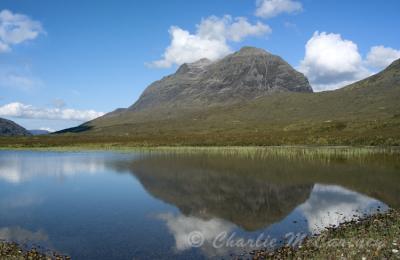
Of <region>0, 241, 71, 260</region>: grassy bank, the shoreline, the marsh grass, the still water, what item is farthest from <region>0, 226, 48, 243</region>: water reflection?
the marsh grass

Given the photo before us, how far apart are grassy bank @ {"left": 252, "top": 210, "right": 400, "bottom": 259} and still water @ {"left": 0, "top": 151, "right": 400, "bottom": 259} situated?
2.11 m

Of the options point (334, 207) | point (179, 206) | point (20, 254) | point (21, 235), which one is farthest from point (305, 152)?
point (20, 254)

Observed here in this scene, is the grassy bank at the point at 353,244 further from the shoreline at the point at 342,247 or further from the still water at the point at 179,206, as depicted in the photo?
the still water at the point at 179,206

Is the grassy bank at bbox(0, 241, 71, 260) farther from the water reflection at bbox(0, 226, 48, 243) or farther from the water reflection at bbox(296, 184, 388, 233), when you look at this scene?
the water reflection at bbox(296, 184, 388, 233)

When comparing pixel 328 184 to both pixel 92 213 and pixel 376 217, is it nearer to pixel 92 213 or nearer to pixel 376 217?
pixel 376 217

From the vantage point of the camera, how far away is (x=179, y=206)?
27.5m

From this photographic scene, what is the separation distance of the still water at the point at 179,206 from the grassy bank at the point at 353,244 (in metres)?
2.11

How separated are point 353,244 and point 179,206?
14.9 meters

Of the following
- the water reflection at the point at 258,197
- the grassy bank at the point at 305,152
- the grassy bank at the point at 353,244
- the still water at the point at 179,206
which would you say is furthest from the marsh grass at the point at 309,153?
the grassy bank at the point at 353,244

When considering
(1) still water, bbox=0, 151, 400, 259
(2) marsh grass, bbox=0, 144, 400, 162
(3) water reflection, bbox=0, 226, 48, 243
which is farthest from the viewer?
(2) marsh grass, bbox=0, 144, 400, 162

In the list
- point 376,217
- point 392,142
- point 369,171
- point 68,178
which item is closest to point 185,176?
point 68,178

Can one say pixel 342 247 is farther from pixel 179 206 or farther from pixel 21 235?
pixel 21 235

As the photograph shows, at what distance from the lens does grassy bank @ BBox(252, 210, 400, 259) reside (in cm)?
1309

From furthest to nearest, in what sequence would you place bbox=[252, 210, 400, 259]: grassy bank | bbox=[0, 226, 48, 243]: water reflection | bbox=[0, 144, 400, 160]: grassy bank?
1. bbox=[0, 144, 400, 160]: grassy bank
2. bbox=[0, 226, 48, 243]: water reflection
3. bbox=[252, 210, 400, 259]: grassy bank
